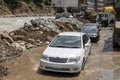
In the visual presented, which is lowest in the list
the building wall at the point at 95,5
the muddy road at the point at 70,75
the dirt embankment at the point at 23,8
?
the building wall at the point at 95,5

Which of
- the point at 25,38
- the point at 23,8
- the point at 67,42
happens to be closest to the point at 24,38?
the point at 25,38

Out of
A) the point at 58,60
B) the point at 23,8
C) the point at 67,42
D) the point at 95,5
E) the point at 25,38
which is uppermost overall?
the point at 67,42

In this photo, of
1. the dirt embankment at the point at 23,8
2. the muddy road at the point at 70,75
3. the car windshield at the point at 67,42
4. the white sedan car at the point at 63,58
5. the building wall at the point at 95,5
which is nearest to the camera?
the white sedan car at the point at 63,58

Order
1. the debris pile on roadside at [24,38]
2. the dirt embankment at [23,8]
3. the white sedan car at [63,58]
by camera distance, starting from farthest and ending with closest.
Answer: the dirt embankment at [23,8] → the debris pile on roadside at [24,38] → the white sedan car at [63,58]

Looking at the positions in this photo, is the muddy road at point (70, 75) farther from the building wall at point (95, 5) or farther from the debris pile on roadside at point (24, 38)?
the building wall at point (95, 5)

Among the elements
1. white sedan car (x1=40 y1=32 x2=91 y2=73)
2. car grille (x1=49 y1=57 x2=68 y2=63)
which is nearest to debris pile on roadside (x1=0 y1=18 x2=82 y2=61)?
white sedan car (x1=40 y1=32 x2=91 y2=73)

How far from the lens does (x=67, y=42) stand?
1342cm

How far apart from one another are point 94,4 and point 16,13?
34234 millimetres

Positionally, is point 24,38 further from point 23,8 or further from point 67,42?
point 23,8

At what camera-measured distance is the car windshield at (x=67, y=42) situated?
1319 centimetres

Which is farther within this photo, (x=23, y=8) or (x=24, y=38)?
(x=23, y=8)

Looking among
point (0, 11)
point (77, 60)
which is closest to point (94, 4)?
point (0, 11)

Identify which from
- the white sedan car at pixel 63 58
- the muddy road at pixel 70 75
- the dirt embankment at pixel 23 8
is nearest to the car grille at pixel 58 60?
the white sedan car at pixel 63 58

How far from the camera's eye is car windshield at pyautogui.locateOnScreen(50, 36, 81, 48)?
13.2 metres
